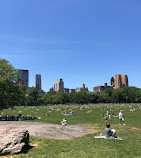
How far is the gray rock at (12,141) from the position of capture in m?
10.1

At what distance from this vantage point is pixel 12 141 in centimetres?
1074

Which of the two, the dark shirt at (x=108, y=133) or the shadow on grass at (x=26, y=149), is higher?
the dark shirt at (x=108, y=133)

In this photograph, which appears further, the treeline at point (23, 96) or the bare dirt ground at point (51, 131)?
the treeline at point (23, 96)

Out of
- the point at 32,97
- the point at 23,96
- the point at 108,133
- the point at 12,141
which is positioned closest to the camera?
the point at 12,141

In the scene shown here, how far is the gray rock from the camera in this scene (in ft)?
33.2

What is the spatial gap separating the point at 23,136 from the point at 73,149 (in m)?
3.57

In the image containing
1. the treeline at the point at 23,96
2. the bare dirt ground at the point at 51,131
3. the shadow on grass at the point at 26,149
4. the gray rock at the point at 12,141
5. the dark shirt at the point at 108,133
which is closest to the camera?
the gray rock at the point at 12,141

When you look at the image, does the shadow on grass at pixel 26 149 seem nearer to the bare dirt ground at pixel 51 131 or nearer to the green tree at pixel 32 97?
the bare dirt ground at pixel 51 131

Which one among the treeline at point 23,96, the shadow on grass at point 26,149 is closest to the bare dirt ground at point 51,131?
the shadow on grass at point 26,149

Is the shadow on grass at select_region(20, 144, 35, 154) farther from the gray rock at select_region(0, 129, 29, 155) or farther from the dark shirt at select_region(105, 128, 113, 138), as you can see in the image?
the dark shirt at select_region(105, 128, 113, 138)

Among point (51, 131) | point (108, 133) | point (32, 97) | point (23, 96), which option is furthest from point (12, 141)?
point (32, 97)

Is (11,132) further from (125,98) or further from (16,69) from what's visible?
(125,98)

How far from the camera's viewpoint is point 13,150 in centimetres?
1016

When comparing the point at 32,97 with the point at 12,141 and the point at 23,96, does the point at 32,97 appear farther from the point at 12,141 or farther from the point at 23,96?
the point at 12,141
